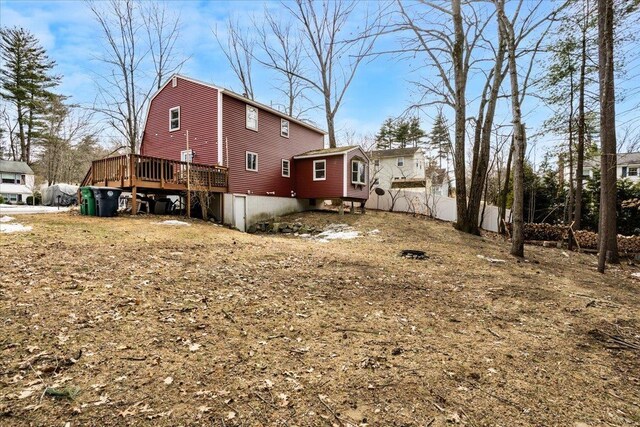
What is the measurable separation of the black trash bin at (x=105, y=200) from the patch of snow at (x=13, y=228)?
8.50ft

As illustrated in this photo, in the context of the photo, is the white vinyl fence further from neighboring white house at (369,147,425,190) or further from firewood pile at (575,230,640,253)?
neighboring white house at (369,147,425,190)

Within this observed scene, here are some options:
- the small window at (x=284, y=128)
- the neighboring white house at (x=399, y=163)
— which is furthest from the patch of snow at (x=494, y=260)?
the neighboring white house at (x=399, y=163)

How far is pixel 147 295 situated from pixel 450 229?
42.4 feet

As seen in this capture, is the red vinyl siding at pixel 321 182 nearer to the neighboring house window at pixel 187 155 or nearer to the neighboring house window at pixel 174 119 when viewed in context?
the neighboring house window at pixel 187 155

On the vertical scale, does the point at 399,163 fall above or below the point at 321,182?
above

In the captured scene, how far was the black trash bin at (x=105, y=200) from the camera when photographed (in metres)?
11.0

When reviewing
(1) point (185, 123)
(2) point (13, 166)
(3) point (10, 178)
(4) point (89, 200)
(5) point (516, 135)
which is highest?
(1) point (185, 123)

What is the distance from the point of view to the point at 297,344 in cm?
336

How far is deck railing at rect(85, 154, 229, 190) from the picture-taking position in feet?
37.5

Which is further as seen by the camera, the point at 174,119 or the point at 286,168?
the point at 286,168

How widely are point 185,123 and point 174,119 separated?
102cm

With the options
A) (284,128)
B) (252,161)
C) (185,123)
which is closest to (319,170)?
(284,128)

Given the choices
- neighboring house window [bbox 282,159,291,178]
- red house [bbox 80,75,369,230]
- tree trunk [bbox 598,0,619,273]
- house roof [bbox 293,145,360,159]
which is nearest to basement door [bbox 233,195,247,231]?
red house [bbox 80,75,369,230]

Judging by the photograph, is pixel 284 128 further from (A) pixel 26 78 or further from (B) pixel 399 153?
(A) pixel 26 78
